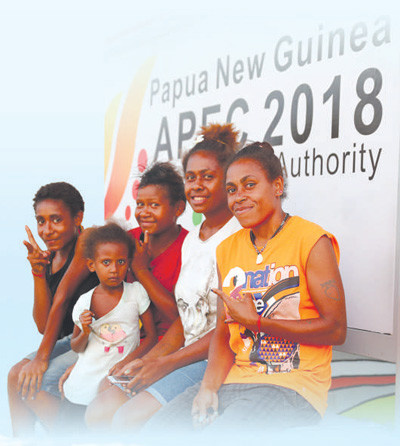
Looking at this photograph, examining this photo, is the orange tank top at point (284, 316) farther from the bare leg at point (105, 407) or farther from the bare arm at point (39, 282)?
the bare arm at point (39, 282)

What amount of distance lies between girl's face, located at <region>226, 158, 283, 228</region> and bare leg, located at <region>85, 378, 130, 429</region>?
805 mm

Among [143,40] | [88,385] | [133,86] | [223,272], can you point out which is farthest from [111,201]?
[223,272]

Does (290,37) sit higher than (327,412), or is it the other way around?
(290,37)

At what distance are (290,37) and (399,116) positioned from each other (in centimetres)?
62

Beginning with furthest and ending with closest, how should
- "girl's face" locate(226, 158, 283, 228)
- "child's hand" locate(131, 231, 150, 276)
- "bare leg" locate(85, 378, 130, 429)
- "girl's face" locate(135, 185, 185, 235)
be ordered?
"girl's face" locate(135, 185, 185, 235) → "child's hand" locate(131, 231, 150, 276) → "bare leg" locate(85, 378, 130, 429) → "girl's face" locate(226, 158, 283, 228)

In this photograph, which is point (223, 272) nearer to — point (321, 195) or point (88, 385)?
point (321, 195)

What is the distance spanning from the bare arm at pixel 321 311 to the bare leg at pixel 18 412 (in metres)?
1.39

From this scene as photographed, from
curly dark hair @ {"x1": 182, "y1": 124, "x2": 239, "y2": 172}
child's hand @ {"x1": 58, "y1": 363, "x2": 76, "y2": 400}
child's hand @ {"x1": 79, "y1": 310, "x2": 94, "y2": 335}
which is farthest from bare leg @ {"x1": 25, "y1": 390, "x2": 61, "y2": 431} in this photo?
curly dark hair @ {"x1": 182, "y1": 124, "x2": 239, "y2": 172}

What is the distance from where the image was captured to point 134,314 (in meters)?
2.48

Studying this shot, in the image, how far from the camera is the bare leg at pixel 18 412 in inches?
109

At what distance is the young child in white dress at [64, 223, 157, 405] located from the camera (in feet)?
8.02

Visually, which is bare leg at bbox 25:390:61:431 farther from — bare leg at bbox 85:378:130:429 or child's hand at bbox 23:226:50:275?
child's hand at bbox 23:226:50:275

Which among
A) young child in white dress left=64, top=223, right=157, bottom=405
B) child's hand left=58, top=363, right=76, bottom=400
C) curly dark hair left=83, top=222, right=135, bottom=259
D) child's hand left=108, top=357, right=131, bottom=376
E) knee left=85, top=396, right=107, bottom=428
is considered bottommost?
knee left=85, top=396, right=107, bottom=428

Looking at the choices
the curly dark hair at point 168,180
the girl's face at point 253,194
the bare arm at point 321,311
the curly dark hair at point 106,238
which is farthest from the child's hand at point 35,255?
the bare arm at point 321,311
